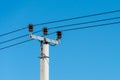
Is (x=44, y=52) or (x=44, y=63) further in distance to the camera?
(x=44, y=52)

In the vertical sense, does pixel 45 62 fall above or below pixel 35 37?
below

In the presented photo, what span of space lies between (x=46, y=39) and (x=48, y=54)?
0.90m

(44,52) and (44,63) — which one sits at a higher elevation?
(44,52)

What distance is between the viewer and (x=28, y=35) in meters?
23.4

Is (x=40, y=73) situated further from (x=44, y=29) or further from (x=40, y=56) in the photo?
(x=44, y=29)

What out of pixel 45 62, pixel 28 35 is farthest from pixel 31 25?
pixel 45 62

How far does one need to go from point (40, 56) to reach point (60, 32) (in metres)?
2.06

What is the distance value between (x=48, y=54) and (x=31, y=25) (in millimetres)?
1958

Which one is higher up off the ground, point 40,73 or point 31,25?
point 31,25

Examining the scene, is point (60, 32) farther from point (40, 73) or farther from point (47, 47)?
point (40, 73)

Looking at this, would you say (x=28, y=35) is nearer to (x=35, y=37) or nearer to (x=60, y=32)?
(x=35, y=37)

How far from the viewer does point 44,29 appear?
2375cm

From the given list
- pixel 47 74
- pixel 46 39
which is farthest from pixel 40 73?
pixel 46 39

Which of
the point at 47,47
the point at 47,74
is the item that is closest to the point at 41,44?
the point at 47,47
